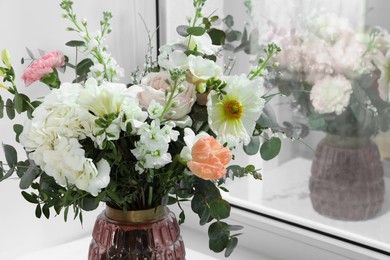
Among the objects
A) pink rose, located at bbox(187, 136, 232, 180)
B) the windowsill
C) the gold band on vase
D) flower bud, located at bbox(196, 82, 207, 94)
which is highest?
flower bud, located at bbox(196, 82, 207, 94)

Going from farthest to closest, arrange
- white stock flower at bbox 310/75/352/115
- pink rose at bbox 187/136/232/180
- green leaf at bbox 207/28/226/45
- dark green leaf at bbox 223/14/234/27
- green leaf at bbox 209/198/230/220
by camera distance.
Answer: dark green leaf at bbox 223/14/234/27, white stock flower at bbox 310/75/352/115, green leaf at bbox 207/28/226/45, green leaf at bbox 209/198/230/220, pink rose at bbox 187/136/232/180

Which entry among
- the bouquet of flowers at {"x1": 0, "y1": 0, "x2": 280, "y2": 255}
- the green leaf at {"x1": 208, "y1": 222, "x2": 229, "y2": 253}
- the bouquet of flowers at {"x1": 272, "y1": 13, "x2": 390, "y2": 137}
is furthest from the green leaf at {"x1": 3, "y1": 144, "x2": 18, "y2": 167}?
the bouquet of flowers at {"x1": 272, "y1": 13, "x2": 390, "y2": 137}

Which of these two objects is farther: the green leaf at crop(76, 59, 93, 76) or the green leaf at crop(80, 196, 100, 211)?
the green leaf at crop(76, 59, 93, 76)

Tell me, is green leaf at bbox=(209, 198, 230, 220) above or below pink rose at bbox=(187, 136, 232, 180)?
below

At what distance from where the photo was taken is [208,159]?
84cm

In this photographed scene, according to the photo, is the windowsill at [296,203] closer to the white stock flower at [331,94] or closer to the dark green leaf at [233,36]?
the white stock flower at [331,94]

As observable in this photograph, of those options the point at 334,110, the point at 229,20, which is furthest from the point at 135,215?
the point at 229,20

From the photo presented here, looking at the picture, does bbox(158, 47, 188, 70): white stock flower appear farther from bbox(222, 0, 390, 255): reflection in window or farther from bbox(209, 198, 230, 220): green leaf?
bbox(222, 0, 390, 255): reflection in window

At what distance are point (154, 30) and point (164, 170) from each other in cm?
69

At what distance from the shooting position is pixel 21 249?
4.50 ft

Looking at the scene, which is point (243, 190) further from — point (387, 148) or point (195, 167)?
point (195, 167)

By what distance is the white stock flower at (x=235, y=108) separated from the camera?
3.04ft

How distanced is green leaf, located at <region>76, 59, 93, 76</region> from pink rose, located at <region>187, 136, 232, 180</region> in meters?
0.33

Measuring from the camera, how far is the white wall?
4.23ft
